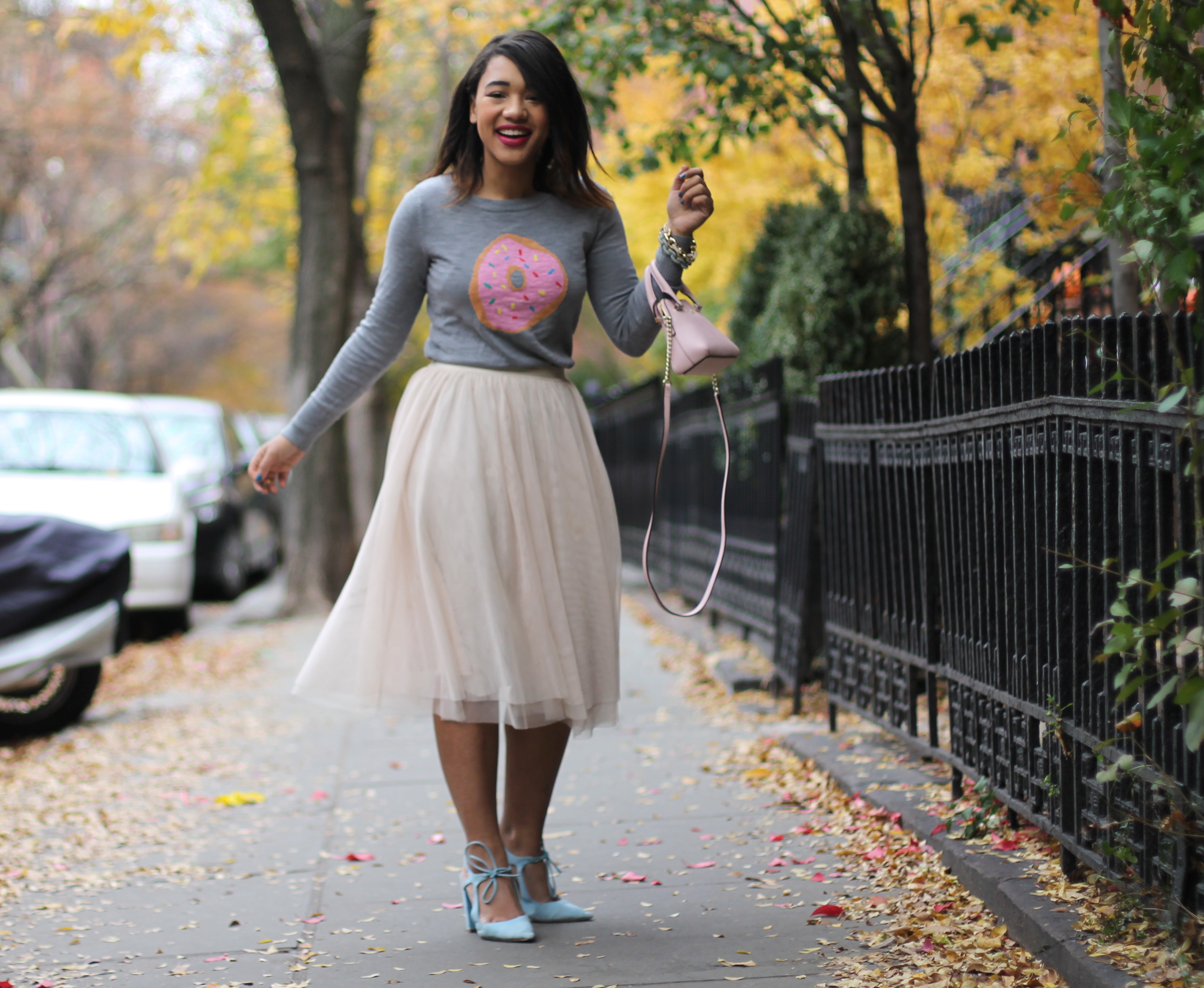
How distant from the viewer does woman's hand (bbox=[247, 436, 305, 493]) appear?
144 inches

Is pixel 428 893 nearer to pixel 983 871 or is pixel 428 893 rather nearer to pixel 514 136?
pixel 983 871

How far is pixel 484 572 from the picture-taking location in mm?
3416

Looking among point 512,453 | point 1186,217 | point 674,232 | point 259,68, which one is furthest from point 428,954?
point 259,68

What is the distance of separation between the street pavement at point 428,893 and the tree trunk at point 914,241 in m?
1.92

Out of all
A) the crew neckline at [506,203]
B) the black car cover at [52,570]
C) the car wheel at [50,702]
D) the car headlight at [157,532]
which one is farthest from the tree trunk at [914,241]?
the car headlight at [157,532]

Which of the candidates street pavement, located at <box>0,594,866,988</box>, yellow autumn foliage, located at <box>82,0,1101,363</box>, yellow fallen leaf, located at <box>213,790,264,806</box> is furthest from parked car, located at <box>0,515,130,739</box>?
yellow autumn foliage, located at <box>82,0,1101,363</box>

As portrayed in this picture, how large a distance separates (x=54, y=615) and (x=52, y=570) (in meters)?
0.23

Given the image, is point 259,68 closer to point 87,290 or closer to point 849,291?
point 87,290

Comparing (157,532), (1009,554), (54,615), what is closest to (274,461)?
(1009,554)

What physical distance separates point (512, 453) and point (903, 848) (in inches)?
65.7

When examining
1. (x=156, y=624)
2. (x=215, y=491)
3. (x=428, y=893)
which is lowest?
(x=156, y=624)

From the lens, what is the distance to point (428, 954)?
3.43 metres

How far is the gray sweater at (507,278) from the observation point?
11.4 feet

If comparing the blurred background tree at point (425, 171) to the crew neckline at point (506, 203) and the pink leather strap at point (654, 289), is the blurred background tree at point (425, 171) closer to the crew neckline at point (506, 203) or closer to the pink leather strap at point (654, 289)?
the pink leather strap at point (654, 289)
